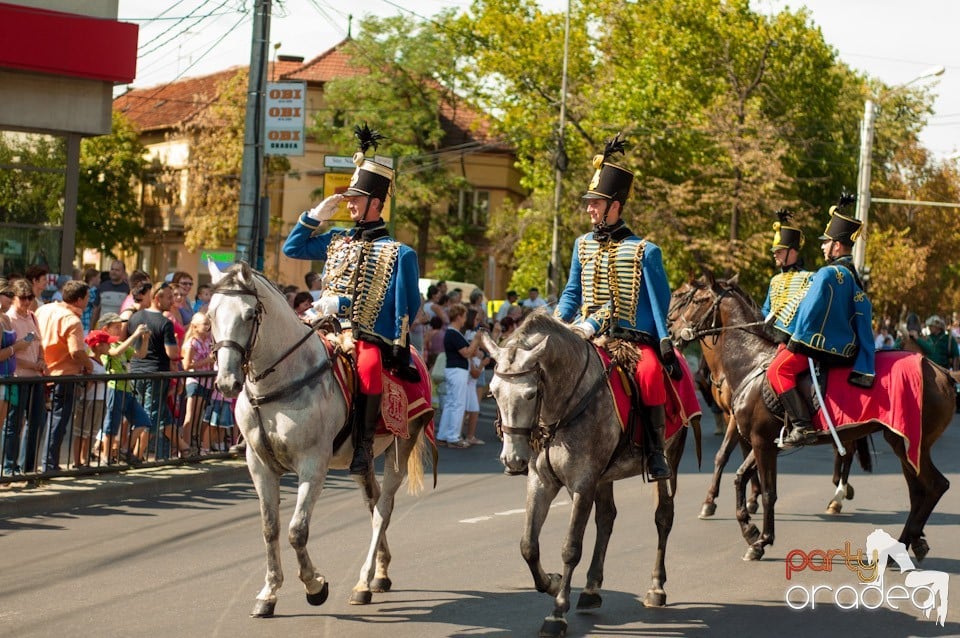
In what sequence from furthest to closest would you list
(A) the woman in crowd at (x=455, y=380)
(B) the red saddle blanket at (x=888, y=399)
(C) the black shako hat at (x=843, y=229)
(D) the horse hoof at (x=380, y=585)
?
(A) the woman in crowd at (x=455, y=380)
(C) the black shako hat at (x=843, y=229)
(B) the red saddle blanket at (x=888, y=399)
(D) the horse hoof at (x=380, y=585)

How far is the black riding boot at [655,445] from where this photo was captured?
8500mm

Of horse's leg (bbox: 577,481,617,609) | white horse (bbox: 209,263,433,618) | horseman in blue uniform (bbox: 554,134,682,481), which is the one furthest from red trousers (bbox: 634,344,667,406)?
white horse (bbox: 209,263,433,618)

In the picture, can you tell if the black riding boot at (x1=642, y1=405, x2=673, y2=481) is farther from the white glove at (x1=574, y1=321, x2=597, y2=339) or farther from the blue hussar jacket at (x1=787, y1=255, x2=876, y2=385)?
the blue hussar jacket at (x1=787, y1=255, x2=876, y2=385)

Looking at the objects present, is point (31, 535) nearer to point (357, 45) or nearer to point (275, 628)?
point (275, 628)

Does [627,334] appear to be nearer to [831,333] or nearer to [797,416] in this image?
[831,333]

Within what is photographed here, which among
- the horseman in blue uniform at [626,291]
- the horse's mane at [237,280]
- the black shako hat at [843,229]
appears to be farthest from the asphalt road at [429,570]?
the black shako hat at [843,229]

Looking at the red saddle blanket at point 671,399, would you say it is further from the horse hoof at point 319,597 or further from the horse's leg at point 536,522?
the horse hoof at point 319,597

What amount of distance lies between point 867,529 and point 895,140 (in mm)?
50911

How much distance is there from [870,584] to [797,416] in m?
1.74

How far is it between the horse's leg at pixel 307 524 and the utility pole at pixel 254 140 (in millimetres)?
10056

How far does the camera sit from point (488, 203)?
7262 centimetres

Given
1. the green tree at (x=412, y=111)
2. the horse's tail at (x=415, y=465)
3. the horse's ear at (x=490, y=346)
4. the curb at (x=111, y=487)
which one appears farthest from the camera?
the green tree at (x=412, y=111)

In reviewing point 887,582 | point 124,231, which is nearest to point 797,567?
point 887,582

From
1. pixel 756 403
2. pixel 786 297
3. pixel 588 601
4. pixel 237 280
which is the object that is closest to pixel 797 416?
pixel 756 403
